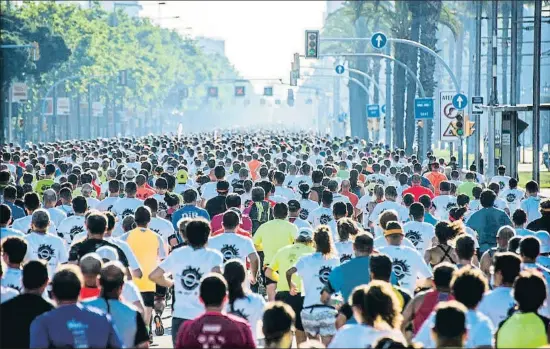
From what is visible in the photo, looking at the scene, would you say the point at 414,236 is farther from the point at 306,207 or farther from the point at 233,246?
the point at 306,207

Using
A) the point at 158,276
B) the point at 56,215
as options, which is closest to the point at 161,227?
the point at 56,215

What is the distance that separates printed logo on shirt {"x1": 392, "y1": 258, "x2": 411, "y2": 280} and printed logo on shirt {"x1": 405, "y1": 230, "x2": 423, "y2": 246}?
2923 millimetres

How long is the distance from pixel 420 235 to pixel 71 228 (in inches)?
149

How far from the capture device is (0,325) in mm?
8820

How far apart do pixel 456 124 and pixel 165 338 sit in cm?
2568

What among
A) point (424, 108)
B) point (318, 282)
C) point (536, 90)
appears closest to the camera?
point (318, 282)

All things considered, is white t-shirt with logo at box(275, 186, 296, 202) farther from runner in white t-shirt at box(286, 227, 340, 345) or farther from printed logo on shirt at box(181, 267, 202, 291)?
printed logo on shirt at box(181, 267, 202, 291)

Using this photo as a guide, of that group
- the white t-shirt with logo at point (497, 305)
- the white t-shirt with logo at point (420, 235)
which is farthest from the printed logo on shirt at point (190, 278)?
the white t-shirt with logo at point (420, 235)

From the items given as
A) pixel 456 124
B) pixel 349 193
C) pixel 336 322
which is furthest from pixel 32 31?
pixel 336 322

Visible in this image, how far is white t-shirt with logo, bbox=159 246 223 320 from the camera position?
10.8 meters

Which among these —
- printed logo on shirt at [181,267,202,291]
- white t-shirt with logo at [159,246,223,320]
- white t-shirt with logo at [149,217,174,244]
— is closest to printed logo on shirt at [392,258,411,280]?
white t-shirt with logo at [159,246,223,320]

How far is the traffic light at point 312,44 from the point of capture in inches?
1764

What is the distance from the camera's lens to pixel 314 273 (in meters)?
11.4

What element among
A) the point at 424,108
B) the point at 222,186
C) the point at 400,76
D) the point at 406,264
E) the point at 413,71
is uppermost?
the point at 413,71
